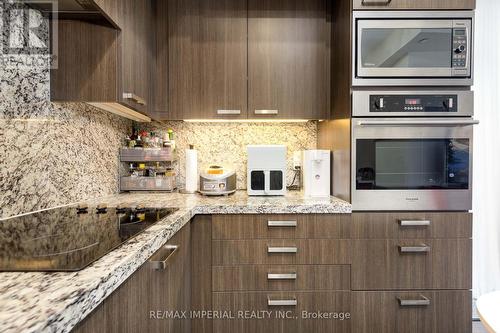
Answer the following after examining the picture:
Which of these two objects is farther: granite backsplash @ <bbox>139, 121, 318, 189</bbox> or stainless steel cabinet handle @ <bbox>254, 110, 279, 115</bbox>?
granite backsplash @ <bbox>139, 121, 318, 189</bbox>

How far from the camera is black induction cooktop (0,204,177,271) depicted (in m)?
0.65

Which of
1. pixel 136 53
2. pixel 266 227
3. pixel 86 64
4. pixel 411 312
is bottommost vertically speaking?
pixel 411 312

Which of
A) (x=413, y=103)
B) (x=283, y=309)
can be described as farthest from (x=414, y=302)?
(x=413, y=103)

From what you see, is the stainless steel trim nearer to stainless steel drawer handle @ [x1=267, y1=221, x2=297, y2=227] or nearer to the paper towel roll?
stainless steel drawer handle @ [x1=267, y1=221, x2=297, y2=227]

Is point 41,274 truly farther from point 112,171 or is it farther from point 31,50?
point 112,171

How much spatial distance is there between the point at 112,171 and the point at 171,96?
62cm

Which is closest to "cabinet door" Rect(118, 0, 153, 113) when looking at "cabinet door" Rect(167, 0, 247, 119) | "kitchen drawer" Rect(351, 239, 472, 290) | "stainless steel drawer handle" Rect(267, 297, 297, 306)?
"cabinet door" Rect(167, 0, 247, 119)

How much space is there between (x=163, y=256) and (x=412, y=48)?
1.64 meters

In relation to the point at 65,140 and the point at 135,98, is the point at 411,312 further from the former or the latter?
the point at 65,140

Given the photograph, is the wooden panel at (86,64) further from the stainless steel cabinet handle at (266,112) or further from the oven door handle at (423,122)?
the oven door handle at (423,122)

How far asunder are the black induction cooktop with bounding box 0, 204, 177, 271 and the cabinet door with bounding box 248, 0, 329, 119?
3.31ft

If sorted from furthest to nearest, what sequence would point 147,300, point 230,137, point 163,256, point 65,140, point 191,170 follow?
point 230,137 → point 191,170 → point 65,140 → point 163,256 → point 147,300

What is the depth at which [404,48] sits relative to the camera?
5.20 ft

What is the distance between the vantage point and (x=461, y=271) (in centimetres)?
155
